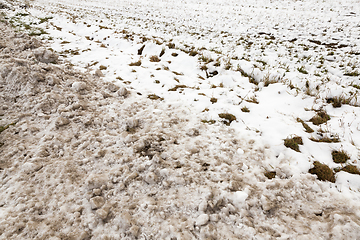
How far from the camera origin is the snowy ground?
2.14 meters

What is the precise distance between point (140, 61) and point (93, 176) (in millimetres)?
5203

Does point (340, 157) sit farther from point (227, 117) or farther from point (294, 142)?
point (227, 117)

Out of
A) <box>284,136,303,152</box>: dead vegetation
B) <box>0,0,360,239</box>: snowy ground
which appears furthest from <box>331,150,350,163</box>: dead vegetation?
<box>284,136,303,152</box>: dead vegetation

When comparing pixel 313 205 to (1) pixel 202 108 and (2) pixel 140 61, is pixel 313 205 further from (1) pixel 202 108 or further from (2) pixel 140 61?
(2) pixel 140 61

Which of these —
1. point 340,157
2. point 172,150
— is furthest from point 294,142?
point 172,150

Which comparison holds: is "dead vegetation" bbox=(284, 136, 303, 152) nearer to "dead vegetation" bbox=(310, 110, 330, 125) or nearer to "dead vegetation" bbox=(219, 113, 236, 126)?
"dead vegetation" bbox=(310, 110, 330, 125)

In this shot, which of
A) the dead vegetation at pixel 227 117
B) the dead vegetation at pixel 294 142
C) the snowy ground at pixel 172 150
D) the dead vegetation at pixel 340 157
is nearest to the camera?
the snowy ground at pixel 172 150

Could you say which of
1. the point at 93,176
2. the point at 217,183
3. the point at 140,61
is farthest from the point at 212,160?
the point at 140,61

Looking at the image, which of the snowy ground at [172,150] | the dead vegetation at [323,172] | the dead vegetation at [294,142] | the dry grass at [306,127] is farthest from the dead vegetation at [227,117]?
the dead vegetation at [323,172]

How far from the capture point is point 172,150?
317cm

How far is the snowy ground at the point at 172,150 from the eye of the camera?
2.14m

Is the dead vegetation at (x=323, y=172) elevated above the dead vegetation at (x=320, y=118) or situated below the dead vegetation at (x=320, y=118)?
below

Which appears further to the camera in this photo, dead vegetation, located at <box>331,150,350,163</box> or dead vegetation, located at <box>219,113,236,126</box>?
dead vegetation, located at <box>219,113,236,126</box>

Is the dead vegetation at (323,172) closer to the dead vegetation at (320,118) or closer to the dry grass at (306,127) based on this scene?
the dry grass at (306,127)
